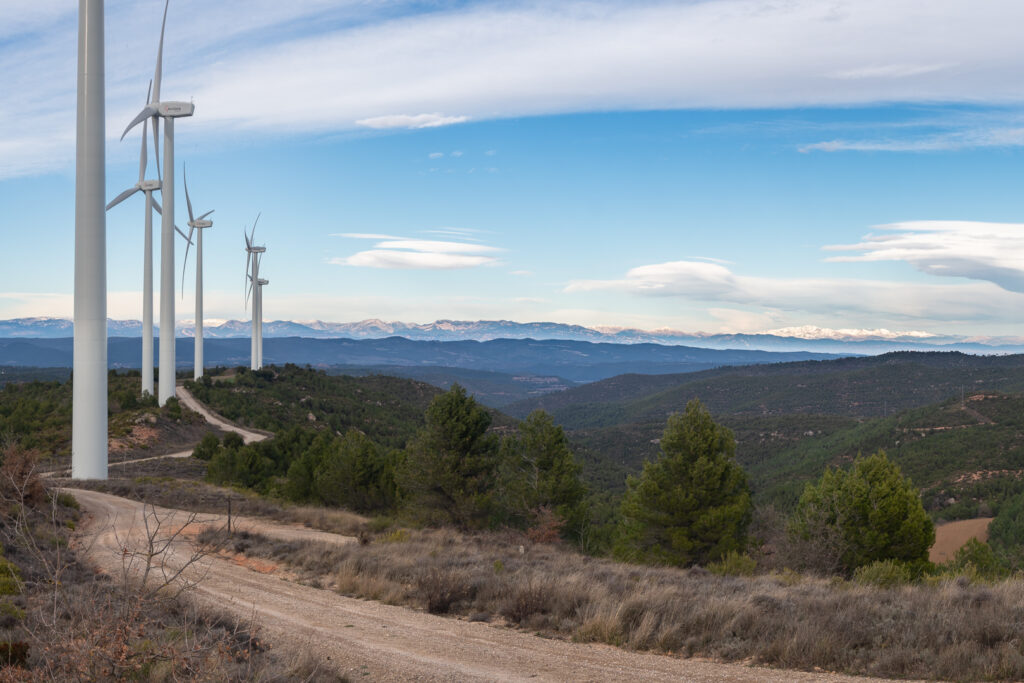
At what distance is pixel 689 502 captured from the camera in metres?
32.8

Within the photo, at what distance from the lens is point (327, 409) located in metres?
103

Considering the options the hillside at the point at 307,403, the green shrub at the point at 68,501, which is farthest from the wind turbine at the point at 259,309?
the green shrub at the point at 68,501

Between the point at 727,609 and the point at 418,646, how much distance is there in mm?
5705

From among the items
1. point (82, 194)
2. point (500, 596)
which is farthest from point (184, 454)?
point (500, 596)

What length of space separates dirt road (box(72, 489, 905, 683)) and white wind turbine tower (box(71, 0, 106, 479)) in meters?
18.4

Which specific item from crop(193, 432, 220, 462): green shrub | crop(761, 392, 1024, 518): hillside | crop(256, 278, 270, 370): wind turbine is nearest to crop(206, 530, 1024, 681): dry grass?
crop(193, 432, 220, 462): green shrub

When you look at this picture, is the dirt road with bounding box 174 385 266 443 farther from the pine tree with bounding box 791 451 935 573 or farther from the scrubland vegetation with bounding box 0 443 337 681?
the scrubland vegetation with bounding box 0 443 337 681

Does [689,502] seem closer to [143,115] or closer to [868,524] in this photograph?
[868,524]

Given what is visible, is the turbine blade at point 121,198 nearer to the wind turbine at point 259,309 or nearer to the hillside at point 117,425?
the hillside at point 117,425

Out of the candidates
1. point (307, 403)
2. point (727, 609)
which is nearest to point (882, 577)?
point (727, 609)

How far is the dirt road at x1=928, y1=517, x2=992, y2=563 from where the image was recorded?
6175cm

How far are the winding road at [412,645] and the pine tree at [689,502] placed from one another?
17680 millimetres

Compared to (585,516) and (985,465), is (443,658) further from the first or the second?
(985,465)

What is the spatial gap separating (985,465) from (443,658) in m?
89.9
